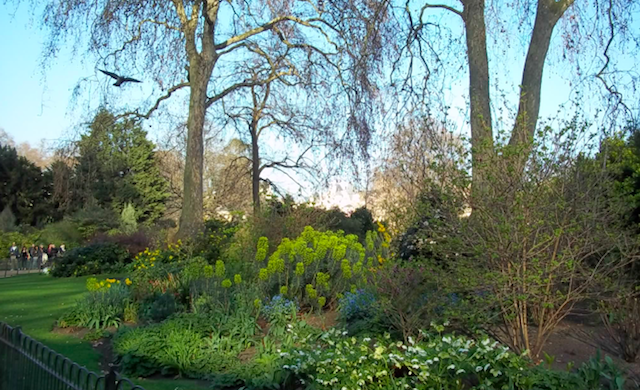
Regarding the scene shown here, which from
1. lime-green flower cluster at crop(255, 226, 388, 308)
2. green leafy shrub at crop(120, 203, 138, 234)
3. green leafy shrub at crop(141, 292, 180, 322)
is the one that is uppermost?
green leafy shrub at crop(120, 203, 138, 234)

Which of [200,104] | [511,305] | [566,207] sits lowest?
[511,305]

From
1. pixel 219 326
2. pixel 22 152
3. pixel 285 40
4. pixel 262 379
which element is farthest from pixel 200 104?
pixel 22 152

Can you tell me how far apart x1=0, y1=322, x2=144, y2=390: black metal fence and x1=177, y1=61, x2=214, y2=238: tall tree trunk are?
468 inches

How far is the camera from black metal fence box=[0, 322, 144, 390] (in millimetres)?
3357

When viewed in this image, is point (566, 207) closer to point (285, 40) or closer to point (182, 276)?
point (182, 276)

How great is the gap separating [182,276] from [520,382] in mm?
6917

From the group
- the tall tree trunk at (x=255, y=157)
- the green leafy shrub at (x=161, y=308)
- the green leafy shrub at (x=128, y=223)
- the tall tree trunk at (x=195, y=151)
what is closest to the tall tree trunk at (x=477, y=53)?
the green leafy shrub at (x=161, y=308)

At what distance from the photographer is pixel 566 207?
18.1 feet

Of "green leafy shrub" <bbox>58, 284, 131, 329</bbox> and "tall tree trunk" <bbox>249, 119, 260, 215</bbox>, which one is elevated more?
"tall tree trunk" <bbox>249, 119, 260, 215</bbox>

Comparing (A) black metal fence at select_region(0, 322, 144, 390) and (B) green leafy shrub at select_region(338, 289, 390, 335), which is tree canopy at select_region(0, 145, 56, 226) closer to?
(B) green leafy shrub at select_region(338, 289, 390, 335)

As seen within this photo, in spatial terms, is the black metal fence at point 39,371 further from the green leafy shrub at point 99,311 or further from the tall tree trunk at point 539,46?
the tall tree trunk at point 539,46

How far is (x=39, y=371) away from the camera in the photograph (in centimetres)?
410

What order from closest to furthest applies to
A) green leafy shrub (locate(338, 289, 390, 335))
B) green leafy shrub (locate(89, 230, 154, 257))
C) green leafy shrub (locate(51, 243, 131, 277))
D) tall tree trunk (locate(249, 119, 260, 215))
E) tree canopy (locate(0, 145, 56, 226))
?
green leafy shrub (locate(338, 289, 390, 335)), green leafy shrub (locate(51, 243, 131, 277)), green leafy shrub (locate(89, 230, 154, 257)), tall tree trunk (locate(249, 119, 260, 215)), tree canopy (locate(0, 145, 56, 226))

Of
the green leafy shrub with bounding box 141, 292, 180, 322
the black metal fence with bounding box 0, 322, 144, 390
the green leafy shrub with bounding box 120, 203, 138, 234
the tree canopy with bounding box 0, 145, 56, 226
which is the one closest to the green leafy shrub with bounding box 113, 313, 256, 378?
the green leafy shrub with bounding box 141, 292, 180, 322
